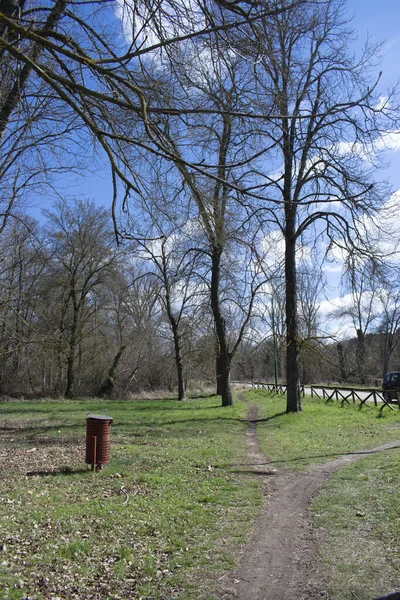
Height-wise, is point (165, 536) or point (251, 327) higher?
point (251, 327)

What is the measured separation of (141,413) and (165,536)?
15.5 metres

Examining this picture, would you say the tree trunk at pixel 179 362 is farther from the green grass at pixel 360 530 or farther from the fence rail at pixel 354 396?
the green grass at pixel 360 530

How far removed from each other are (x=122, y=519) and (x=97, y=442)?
114 inches

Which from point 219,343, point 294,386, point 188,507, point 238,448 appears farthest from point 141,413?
point 188,507

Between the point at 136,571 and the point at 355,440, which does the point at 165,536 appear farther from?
the point at 355,440

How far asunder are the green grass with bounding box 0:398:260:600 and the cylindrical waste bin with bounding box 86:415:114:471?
0.76ft

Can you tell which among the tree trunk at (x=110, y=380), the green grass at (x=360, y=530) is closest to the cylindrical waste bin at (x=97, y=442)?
the green grass at (x=360, y=530)

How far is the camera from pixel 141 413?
814 inches

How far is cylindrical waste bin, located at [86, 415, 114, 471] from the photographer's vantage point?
852 centimetres

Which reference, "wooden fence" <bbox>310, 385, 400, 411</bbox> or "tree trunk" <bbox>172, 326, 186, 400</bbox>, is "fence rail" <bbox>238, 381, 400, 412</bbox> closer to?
"wooden fence" <bbox>310, 385, 400, 411</bbox>

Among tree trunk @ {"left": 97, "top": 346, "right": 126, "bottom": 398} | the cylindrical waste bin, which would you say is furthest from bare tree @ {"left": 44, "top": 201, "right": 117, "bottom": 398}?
the cylindrical waste bin

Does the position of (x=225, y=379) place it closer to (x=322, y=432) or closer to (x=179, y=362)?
(x=179, y=362)

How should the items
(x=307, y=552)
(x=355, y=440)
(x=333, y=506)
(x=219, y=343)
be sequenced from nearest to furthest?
(x=307, y=552), (x=333, y=506), (x=355, y=440), (x=219, y=343)

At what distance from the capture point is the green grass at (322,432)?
10609mm
